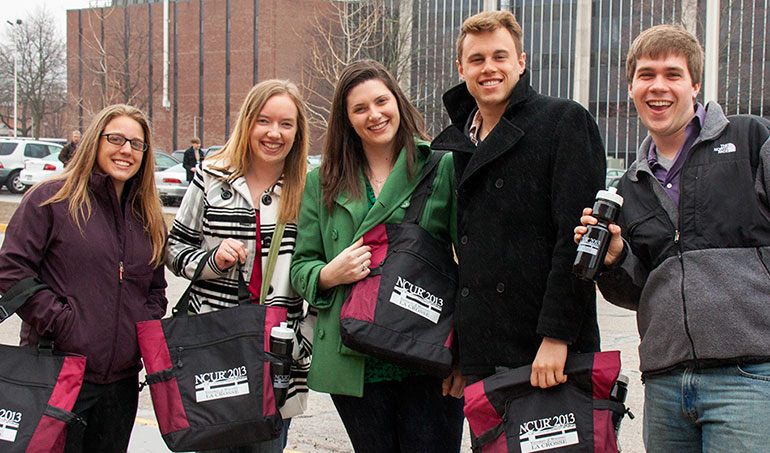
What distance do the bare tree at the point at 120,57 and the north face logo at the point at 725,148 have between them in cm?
3969

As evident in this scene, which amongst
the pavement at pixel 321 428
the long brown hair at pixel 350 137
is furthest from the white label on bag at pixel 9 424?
the pavement at pixel 321 428

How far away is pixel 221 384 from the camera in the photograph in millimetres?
2986

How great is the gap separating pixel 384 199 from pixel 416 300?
1.55 ft

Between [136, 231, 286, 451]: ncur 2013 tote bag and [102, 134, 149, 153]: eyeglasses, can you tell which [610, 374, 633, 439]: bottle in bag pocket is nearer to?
A: [136, 231, 286, 451]: ncur 2013 tote bag

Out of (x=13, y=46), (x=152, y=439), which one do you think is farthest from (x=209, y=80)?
(x=152, y=439)

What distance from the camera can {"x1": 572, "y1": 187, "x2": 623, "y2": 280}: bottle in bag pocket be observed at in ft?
7.73

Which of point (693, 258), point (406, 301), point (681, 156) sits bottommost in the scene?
point (406, 301)

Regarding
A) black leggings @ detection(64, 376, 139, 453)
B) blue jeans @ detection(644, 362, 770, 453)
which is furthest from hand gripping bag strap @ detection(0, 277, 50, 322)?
blue jeans @ detection(644, 362, 770, 453)

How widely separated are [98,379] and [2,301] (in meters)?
0.51

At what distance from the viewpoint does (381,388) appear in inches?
115

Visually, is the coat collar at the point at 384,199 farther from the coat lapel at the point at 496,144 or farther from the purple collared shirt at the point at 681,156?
the purple collared shirt at the point at 681,156

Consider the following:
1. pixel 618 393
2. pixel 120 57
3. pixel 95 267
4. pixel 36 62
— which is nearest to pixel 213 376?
pixel 95 267

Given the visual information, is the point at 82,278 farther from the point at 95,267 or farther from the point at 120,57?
the point at 120,57

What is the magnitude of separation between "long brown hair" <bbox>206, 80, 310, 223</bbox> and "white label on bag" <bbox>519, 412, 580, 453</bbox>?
147 centimetres
